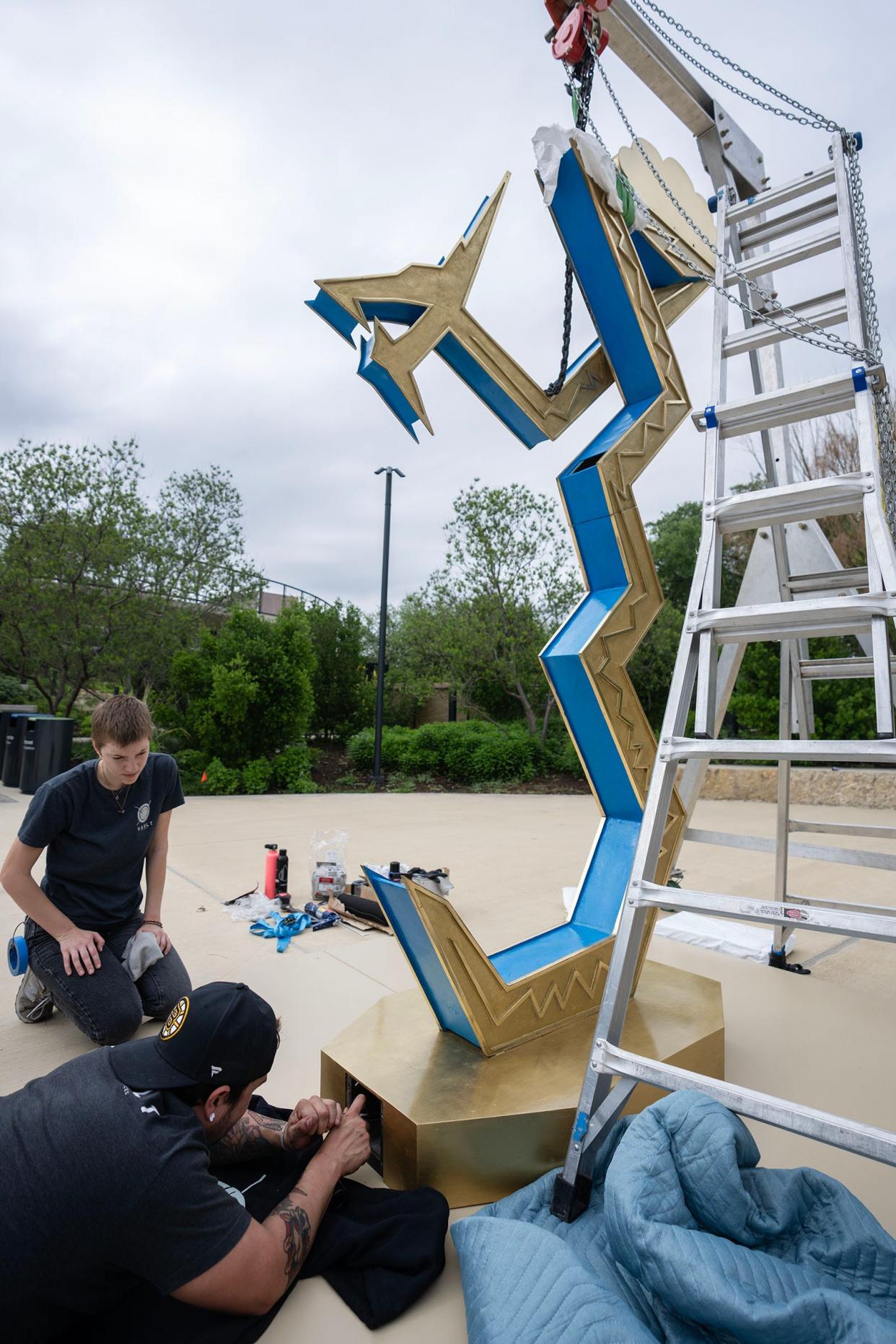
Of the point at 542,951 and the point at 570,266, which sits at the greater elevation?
Answer: the point at 570,266

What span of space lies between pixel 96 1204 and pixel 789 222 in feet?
14.3

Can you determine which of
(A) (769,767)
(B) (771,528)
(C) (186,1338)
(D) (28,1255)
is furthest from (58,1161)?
(A) (769,767)

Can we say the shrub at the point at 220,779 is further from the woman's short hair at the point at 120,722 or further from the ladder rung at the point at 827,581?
the ladder rung at the point at 827,581

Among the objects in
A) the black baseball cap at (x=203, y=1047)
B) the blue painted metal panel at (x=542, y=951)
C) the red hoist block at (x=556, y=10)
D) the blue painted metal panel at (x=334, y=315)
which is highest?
the red hoist block at (x=556, y=10)

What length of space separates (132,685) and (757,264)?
14.5m

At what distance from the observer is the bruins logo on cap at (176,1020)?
1723 mm

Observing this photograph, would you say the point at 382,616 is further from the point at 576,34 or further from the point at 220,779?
the point at 576,34

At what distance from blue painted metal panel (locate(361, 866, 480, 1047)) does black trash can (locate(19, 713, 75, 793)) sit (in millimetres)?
8700

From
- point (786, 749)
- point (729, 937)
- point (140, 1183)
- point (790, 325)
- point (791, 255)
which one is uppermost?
point (791, 255)

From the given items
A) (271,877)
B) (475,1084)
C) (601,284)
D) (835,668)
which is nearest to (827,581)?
(835,668)

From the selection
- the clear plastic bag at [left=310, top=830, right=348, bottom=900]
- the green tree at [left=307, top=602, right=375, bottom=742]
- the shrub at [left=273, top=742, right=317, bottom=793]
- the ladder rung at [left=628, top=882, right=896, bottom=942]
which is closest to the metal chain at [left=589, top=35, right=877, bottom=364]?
the ladder rung at [left=628, top=882, right=896, bottom=942]

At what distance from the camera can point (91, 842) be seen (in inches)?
127

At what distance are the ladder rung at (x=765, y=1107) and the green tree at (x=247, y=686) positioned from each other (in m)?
10.3

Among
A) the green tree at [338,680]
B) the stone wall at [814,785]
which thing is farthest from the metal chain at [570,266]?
the green tree at [338,680]
